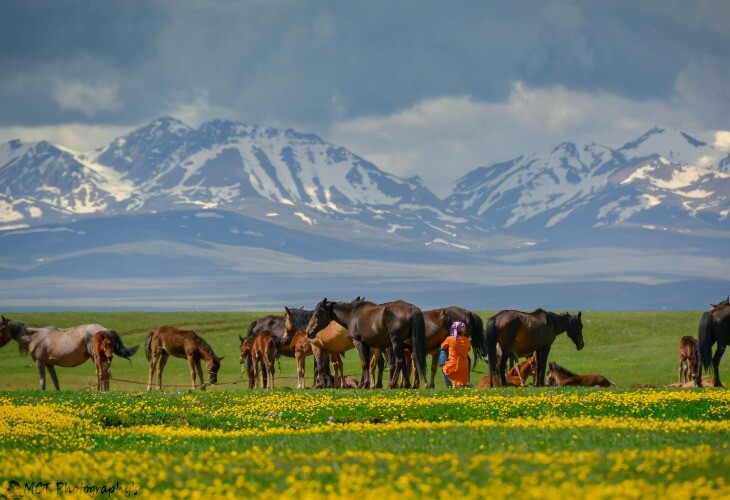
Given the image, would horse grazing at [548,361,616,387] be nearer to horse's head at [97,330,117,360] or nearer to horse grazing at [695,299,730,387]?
horse grazing at [695,299,730,387]

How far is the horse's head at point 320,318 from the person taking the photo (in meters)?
40.2

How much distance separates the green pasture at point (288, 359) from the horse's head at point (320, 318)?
5803 mm

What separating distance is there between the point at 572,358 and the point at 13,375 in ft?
112

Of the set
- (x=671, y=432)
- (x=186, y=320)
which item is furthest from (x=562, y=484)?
(x=186, y=320)

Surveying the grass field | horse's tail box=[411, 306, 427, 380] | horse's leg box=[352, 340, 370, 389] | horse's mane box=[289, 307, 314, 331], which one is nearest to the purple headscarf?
horse's tail box=[411, 306, 427, 380]

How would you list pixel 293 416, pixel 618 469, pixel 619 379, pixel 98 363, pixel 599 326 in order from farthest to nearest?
pixel 599 326
pixel 619 379
pixel 98 363
pixel 293 416
pixel 618 469

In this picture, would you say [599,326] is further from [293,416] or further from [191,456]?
[191,456]

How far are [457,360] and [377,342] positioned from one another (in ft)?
10.4

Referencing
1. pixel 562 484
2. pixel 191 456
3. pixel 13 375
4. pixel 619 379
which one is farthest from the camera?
pixel 13 375

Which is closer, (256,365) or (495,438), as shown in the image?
(495,438)

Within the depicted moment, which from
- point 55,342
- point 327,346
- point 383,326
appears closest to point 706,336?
point 383,326

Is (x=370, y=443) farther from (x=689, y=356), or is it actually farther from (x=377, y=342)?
(x=689, y=356)

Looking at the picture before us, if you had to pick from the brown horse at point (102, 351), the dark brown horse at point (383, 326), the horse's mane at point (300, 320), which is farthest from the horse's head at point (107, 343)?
the dark brown horse at point (383, 326)

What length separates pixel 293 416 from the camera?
29.3 metres
